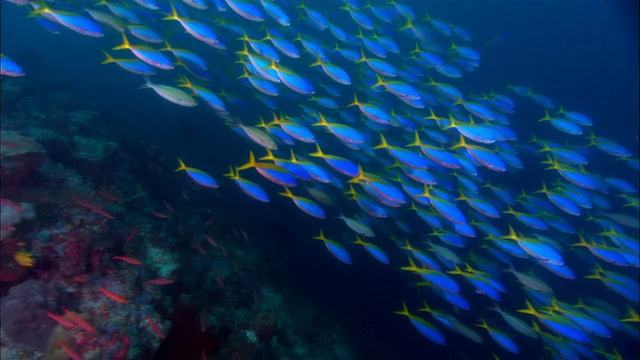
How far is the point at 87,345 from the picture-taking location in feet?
10.4

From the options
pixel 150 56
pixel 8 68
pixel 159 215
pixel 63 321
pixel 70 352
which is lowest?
pixel 159 215

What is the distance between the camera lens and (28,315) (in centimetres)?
306

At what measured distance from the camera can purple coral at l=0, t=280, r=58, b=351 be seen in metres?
2.96

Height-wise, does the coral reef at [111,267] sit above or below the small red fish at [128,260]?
below

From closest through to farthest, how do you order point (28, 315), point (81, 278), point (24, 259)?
point (28, 315)
point (24, 259)
point (81, 278)

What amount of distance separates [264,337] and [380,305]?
4.81 meters

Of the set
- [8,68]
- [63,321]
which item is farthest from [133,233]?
[8,68]

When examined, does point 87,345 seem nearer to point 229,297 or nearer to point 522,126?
point 229,297

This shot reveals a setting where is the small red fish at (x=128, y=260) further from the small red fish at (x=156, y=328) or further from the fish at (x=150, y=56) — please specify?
the fish at (x=150, y=56)

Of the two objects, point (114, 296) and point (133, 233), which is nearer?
point (114, 296)

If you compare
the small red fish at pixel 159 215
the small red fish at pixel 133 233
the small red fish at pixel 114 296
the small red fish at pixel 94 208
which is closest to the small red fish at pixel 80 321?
the small red fish at pixel 114 296

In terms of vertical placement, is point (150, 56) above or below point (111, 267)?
above

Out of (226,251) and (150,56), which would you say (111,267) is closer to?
(226,251)

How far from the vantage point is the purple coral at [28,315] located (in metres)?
2.96
